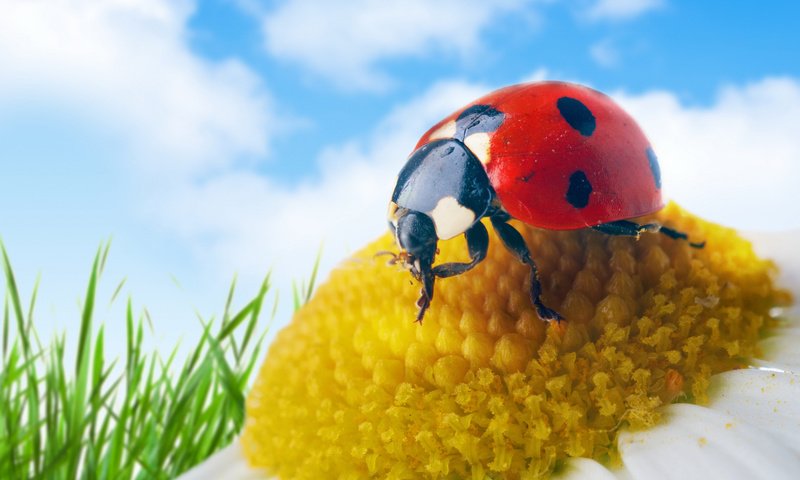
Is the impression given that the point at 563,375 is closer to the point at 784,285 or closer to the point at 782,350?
the point at 782,350

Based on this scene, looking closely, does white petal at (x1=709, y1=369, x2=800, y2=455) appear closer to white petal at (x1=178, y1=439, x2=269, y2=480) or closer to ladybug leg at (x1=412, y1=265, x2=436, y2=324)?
ladybug leg at (x1=412, y1=265, x2=436, y2=324)

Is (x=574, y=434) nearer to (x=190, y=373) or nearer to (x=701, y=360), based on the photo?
(x=701, y=360)

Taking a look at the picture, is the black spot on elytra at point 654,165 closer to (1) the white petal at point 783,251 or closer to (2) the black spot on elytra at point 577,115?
(2) the black spot on elytra at point 577,115

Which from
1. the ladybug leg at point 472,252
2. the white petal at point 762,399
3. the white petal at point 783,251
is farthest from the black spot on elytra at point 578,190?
the white petal at point 783,251

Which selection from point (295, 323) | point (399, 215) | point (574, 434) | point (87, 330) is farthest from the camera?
point (87, 330)

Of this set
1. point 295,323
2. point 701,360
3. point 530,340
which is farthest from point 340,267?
point 701,360
